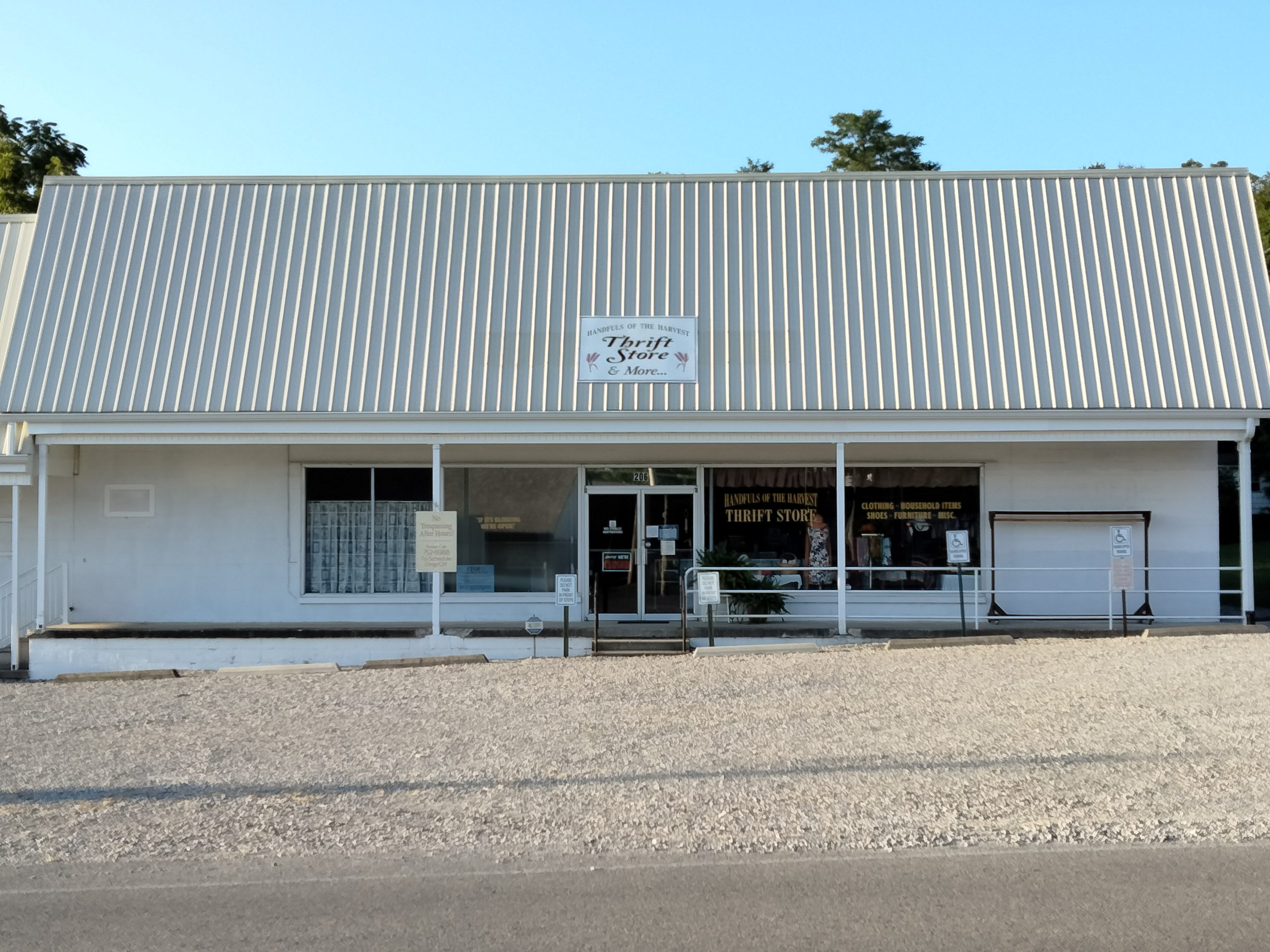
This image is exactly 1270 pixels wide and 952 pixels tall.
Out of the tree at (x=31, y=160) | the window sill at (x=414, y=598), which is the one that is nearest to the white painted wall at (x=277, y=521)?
the window sill at (x=414, y=598)

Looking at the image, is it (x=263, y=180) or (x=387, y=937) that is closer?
(x=387, y=937)

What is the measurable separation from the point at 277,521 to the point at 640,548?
16.1 feet

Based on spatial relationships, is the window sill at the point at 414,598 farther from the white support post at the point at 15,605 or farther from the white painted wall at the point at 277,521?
the white support post at the point at 15,605

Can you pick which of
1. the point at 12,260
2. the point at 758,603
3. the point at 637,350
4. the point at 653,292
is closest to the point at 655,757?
the point at 758,603

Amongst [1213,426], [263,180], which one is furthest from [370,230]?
[1213,426]

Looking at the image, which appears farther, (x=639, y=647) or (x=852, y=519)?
(x=852, y=519)

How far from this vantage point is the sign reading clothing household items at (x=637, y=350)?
1420cm

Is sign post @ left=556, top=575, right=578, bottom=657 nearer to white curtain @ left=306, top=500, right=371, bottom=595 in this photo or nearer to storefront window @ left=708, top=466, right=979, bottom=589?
storefront window @ left=708, top=466, right=979, bottom=589

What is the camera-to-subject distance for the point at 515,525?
50.9 ft

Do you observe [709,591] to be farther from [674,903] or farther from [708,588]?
[674,903]

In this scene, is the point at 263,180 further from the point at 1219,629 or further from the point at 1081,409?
the point at 1219,629

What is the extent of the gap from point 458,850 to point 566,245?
34.6ft

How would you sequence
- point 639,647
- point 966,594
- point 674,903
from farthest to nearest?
point 966,594 → point 639,647 → point 674,903

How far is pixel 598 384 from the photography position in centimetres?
1419
